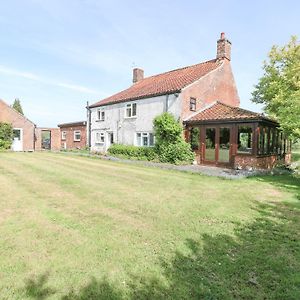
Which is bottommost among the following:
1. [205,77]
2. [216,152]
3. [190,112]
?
[216,152]

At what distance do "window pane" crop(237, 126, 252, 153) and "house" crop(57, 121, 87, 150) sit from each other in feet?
66.7

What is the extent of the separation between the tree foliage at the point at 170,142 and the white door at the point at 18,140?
57.6ft

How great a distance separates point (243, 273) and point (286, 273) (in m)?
0.70

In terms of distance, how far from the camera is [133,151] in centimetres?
2197

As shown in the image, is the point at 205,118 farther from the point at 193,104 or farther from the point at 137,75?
the point at 137,75

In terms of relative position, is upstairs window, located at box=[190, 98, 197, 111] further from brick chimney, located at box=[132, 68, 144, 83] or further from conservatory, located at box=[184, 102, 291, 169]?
brick chimney, located at box=[132, 68, 144, 83]

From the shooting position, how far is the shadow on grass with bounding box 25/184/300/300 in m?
3.52

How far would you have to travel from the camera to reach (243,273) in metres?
4.05

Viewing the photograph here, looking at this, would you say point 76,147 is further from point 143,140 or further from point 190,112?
point 190,112

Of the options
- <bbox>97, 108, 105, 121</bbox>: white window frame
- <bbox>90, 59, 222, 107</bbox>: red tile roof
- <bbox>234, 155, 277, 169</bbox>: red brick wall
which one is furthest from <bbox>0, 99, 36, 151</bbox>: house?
<bbox>234, 155, 277, 169</bbox>: red brick wall

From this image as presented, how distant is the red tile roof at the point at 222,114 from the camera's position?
15.9m

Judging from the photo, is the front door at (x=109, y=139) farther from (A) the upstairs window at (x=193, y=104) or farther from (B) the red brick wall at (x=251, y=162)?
(B) the red brick wall at (x=251, y=162)

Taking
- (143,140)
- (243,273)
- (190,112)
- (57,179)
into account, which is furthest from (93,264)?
(143,140)

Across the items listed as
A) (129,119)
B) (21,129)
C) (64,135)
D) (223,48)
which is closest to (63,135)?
(64,135)
